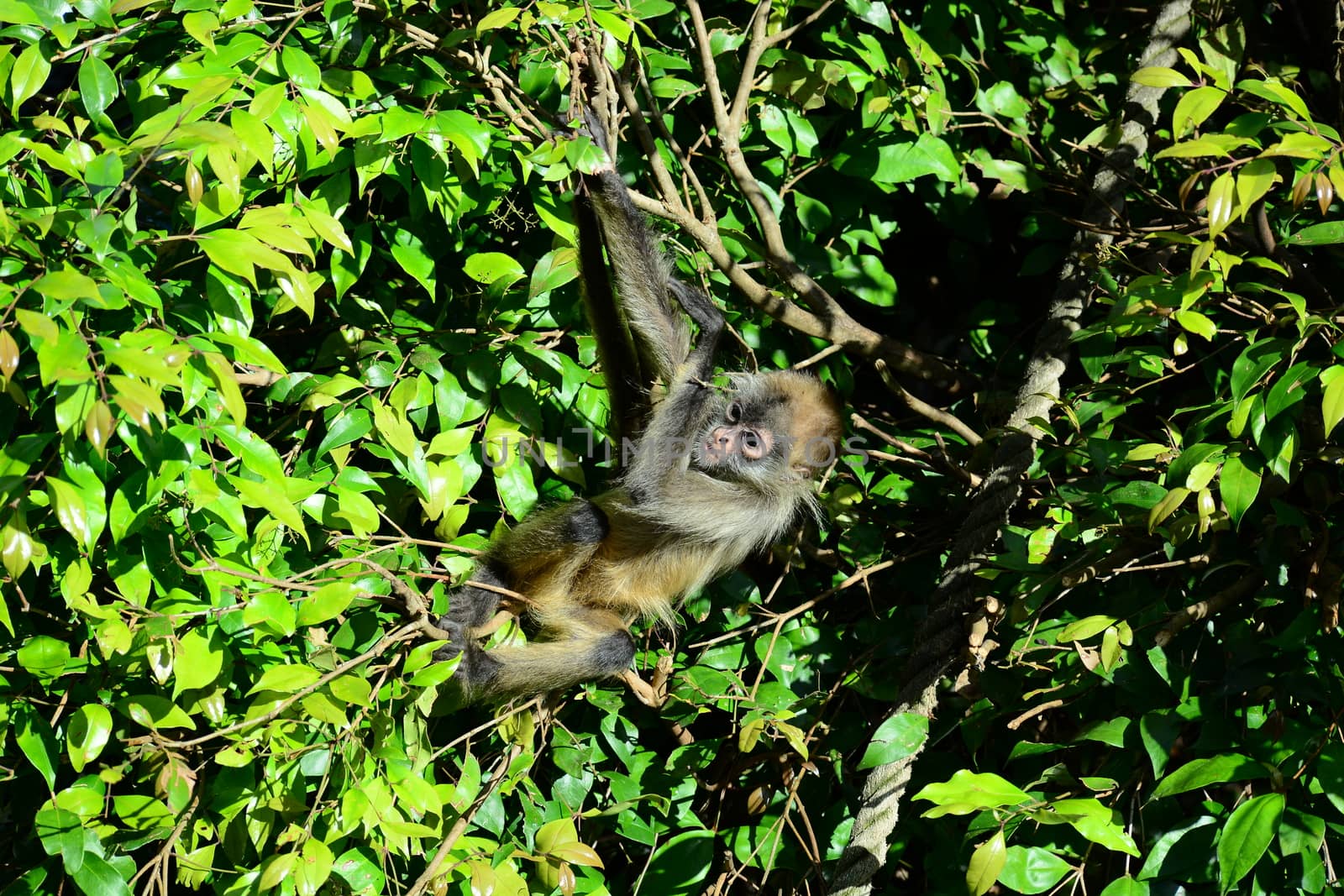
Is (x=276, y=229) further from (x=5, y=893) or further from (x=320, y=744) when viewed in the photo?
(x=5, y=893)

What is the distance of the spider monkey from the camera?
3.05m

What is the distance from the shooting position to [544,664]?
314 cm

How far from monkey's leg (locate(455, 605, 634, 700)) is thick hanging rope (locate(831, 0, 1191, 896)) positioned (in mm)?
819

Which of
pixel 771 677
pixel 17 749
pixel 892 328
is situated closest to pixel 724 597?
pixel 771 677

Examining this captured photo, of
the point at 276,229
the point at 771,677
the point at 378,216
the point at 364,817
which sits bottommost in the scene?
the point at 771,677

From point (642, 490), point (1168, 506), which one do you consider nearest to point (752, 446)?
point (642, 490)

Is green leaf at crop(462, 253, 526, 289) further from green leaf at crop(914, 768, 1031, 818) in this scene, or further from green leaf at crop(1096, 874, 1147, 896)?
green leaf at crop(1096, 874, 1147, 896)

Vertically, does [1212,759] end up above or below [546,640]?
above

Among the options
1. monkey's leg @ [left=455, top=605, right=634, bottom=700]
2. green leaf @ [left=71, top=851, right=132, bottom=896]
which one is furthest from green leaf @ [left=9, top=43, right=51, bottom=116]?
monkey's leg @ [left=455, top=605, right=634, bottom=700]

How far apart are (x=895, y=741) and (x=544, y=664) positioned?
1.03 metres

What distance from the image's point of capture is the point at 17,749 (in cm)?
266

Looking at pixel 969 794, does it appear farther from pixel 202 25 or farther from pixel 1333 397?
pixel 202 25

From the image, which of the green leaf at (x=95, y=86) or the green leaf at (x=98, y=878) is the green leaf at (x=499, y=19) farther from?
the green leaf at (x=98, y=878)

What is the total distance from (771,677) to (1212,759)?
53.6 inches
